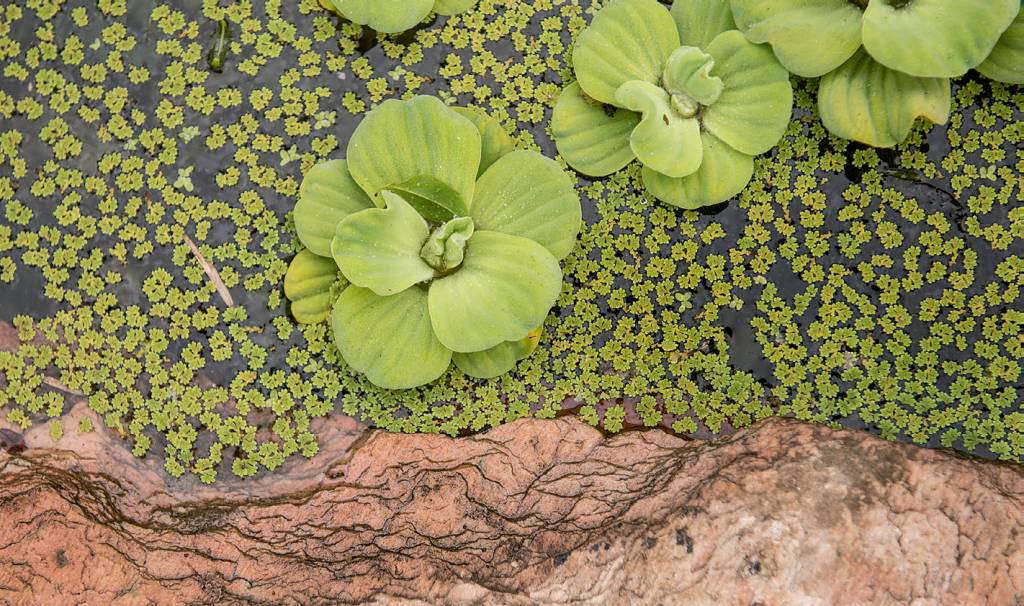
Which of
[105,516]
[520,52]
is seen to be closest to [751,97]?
[520,52]

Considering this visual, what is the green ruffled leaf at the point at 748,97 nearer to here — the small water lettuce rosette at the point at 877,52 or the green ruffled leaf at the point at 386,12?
the small water lettuce rosette at the point at 877,52

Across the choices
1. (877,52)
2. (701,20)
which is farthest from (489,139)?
(877,52)

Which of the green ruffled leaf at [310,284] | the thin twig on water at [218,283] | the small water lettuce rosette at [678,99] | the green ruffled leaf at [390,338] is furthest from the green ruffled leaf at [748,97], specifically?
the thin twig on water at [218,283]

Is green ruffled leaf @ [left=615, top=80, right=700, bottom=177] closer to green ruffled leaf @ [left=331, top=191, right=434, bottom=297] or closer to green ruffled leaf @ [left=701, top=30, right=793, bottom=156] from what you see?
green ruffled leaf @ [left=701, top=30, right=793, bottom=156]

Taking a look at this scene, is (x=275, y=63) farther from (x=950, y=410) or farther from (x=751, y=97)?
(x=950, y=410)

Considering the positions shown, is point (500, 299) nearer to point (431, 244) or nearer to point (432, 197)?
point (431, 244)

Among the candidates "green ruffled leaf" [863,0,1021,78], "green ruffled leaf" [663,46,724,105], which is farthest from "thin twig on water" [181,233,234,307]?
"green ruffled leaf" [863,0,1021,78]
